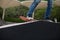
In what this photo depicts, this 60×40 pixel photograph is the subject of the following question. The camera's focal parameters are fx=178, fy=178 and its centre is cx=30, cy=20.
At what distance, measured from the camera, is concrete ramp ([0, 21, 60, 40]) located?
38 centimetres

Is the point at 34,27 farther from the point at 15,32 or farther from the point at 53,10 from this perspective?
the point at 53,10

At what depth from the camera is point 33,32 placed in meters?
0.41

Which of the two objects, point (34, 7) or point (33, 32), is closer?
point (33, 32)

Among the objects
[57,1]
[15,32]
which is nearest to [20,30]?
[15,32]

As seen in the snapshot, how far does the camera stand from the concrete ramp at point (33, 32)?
38cm

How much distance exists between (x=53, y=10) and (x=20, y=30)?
2434mm

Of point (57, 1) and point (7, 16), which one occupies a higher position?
point (57, 1)

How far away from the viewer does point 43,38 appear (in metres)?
0.40

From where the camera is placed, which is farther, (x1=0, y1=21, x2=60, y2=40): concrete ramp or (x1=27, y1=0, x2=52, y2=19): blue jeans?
(x1=27, y1=0, x2=52, y2=19): blue jeans

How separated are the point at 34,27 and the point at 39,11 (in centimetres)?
243

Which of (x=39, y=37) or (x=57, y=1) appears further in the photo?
(x=57, y=1)

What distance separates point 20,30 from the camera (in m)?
0.39

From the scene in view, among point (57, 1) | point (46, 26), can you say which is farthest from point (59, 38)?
point (57, 1)

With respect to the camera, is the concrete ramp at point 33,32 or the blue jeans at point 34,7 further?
the blue jeans at point 34,7
